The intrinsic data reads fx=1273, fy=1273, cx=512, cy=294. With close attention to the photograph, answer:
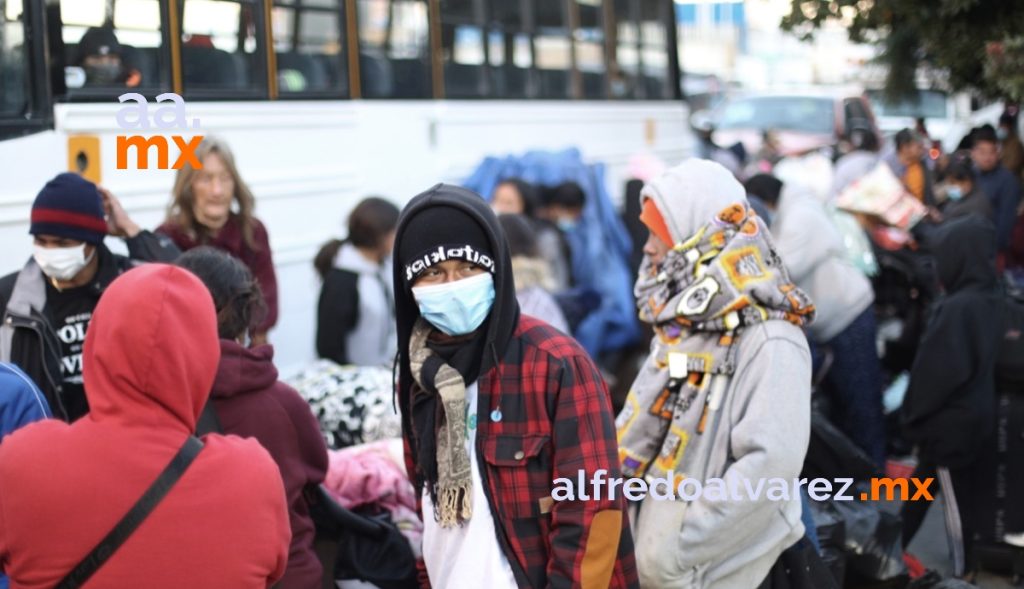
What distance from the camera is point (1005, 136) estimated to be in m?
10.9

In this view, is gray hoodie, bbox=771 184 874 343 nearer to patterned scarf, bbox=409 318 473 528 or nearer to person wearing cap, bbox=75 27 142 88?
person wearing cap, bbox=75 27 142 88

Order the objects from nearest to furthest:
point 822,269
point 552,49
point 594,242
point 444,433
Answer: point 444,433 < point 822,269 < point 594,242 < point 552,49

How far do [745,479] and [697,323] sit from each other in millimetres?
491

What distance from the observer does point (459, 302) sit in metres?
2.99

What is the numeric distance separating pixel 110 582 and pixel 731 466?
1624 millimetres

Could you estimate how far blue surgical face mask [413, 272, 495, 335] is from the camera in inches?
118

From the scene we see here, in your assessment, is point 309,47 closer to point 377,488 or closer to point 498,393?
point 377,488

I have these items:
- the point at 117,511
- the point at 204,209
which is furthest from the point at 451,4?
the point at 117,511

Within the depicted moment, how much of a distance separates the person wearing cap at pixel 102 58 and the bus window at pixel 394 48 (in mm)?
2326

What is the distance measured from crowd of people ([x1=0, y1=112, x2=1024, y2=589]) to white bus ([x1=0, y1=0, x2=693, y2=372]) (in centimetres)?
73

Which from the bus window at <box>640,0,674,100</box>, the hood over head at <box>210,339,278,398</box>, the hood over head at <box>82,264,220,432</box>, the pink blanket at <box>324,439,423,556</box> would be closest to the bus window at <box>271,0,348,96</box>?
the pink blanket at <box>324,439,423,556</box>

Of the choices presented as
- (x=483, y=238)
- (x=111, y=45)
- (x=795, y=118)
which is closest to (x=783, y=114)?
(x=795, y=118)

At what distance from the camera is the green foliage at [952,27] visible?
679 centimetres

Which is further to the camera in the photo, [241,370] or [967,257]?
[967,257]
